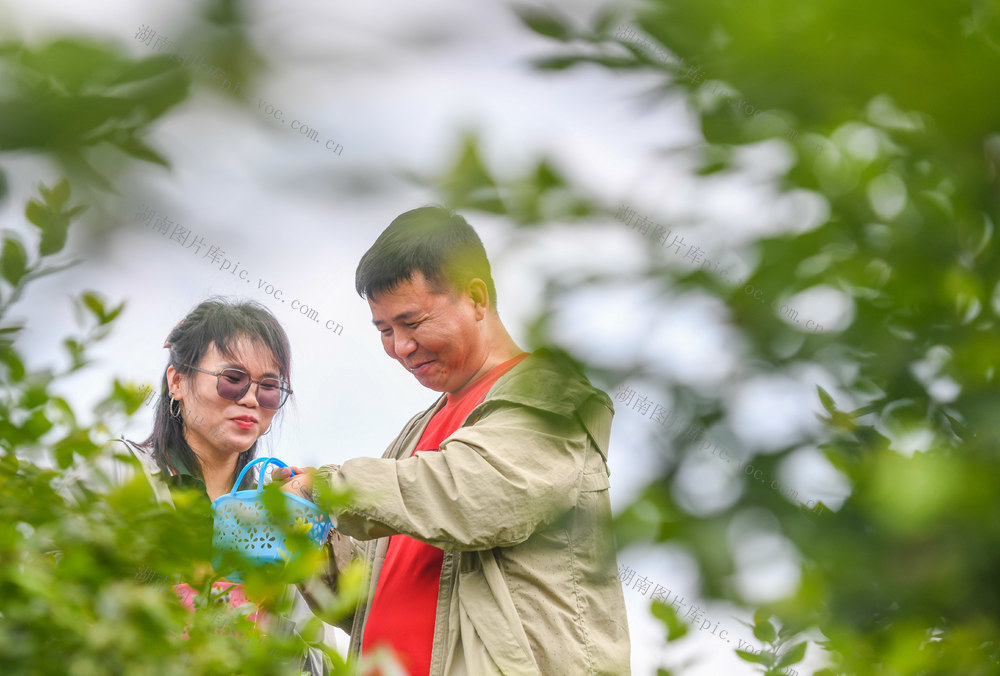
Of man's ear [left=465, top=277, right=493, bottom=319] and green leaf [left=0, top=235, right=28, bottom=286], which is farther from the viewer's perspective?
man's ear [left=465, top=277, right=493, bottom=319]

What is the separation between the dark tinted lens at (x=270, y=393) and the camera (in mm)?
3000

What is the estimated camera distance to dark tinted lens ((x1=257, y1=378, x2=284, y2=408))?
3000 mm

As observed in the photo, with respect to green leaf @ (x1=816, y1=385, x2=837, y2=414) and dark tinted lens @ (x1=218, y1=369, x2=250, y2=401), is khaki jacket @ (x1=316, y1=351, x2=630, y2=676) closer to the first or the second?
dark tinted lens @ (x1=218, y1=369, x2=250, y2=401)

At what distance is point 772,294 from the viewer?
591 mm

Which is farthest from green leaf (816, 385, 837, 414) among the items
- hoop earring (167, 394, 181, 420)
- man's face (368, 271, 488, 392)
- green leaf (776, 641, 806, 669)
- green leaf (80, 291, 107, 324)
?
hoop earring (167, 394, 181, 420)

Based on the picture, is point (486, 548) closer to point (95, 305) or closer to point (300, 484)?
point (300, 484)

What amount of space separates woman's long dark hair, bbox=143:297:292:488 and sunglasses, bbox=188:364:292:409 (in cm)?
5

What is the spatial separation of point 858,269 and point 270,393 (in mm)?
2633

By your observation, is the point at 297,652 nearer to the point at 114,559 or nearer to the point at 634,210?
the point at 114,559

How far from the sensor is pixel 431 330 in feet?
8.66

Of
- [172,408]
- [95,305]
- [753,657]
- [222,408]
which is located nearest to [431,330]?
[222,408]

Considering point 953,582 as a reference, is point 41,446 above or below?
below

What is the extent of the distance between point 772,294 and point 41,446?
88cm

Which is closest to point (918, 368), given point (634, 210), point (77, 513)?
point (634, 210)
